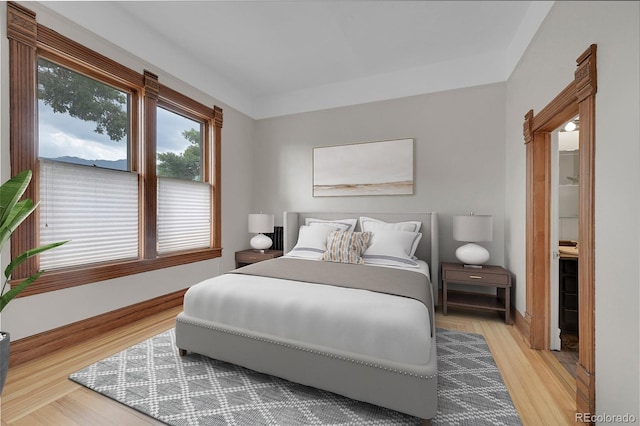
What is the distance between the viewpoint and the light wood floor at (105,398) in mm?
1516

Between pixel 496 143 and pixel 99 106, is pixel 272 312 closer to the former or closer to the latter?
pixel 99 106

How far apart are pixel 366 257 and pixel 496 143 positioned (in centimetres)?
207

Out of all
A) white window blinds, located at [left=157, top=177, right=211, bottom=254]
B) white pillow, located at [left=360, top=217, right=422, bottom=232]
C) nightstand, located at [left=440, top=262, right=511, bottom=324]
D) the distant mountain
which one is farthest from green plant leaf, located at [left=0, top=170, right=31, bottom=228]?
nightstand, located at [left=440, top=262, right=511, bottom=324]

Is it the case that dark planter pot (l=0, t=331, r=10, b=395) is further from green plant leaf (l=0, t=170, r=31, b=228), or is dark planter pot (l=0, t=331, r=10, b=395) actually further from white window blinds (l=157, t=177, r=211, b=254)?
white window blinds (l=157, t=177, r=211, b=254)

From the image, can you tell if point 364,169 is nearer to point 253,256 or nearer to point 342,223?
point 342,223

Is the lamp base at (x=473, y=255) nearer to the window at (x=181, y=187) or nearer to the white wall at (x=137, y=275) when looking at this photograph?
the white wall at (x=137, y=275)

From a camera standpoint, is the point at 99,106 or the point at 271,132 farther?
the point at 271,132

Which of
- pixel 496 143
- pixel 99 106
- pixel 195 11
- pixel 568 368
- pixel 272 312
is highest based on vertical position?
pixel 195 11

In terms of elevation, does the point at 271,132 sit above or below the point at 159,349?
above

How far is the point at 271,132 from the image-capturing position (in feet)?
14.7

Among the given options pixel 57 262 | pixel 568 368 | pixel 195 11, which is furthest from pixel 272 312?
pixel 195 11

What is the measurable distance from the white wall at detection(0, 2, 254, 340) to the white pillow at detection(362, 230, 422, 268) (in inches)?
85.9

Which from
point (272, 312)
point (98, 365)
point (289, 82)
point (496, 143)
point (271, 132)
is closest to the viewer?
point (272, 312)

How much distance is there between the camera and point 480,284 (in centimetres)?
286
